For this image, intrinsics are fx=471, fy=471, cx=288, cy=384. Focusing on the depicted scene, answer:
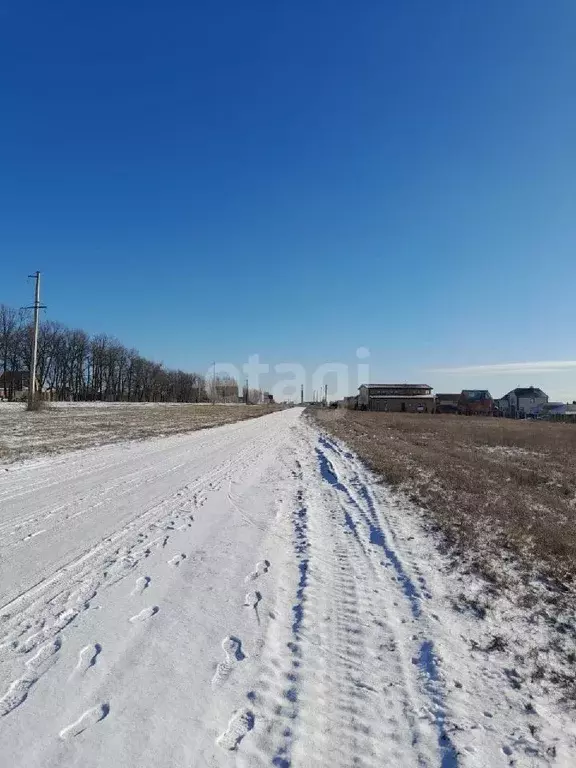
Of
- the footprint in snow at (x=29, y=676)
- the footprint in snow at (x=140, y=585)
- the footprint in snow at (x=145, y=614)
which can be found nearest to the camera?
the footprint in snow at (x=29, y=676)

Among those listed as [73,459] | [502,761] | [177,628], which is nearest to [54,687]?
[177,628]

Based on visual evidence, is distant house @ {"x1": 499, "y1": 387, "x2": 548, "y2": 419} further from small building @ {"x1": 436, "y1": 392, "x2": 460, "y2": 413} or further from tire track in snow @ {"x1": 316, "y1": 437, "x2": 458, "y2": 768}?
tire track in snow @ {"x1": 316, "y1": 437, "x2": 458, "y2": 768}

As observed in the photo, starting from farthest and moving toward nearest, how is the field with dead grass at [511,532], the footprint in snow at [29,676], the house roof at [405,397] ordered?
the house roof at [405,397]
the field with dead grass at [511,532]
the footprint in snow at [29,676]

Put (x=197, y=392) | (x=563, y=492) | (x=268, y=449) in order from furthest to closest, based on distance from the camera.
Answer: (x=197, y=392) → (x=268, y=449) → (x=563, y=492)

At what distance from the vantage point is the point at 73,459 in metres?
13.5

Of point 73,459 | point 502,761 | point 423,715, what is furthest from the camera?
point 73,459

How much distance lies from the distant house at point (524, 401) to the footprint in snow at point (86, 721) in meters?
124

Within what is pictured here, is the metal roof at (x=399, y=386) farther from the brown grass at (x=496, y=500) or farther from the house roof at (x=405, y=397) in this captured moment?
the brown grass at (x=496, y=500)

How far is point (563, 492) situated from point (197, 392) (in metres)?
135

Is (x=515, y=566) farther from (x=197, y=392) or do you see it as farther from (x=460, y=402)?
(x=197, y=392)

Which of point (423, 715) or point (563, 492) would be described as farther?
point (563, 492)

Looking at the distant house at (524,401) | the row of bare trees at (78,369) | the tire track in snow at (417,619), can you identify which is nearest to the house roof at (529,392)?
the distant house at (524,401)

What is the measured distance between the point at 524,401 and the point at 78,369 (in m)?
106

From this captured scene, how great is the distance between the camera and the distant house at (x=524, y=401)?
117m
